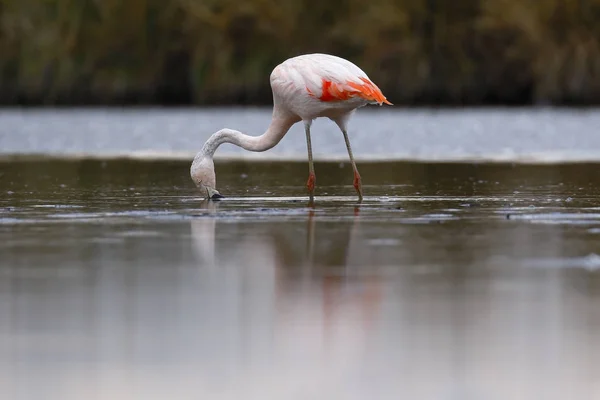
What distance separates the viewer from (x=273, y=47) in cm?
6756

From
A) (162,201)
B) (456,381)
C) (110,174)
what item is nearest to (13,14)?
(110,174)

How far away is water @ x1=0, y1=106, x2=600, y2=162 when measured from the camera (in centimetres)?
2814

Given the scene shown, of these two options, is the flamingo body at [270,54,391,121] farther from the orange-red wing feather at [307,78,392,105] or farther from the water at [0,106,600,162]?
the water at [0,106,600,162]

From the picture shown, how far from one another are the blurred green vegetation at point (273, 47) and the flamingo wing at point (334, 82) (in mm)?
45699

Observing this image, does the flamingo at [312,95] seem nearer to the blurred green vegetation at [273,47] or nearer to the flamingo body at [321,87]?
the flamingo body at [321,87]

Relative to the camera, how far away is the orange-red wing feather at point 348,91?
1578 cm

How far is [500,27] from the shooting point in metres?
64.2

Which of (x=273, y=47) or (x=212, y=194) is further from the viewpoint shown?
(x=273, y=47)

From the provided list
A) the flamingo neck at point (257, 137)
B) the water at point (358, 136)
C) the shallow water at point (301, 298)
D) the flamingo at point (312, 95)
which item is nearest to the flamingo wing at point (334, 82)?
the flamingo at point (312, 95)

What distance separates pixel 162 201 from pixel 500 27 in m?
49.7

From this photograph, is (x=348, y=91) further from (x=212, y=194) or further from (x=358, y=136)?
(x=358, y=136)

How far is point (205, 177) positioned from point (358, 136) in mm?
20329


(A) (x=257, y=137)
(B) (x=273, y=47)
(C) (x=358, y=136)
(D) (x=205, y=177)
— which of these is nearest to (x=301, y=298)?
(D) (x=205, y=177)

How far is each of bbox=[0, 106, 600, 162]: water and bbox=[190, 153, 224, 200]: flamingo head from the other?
9.38 meters
